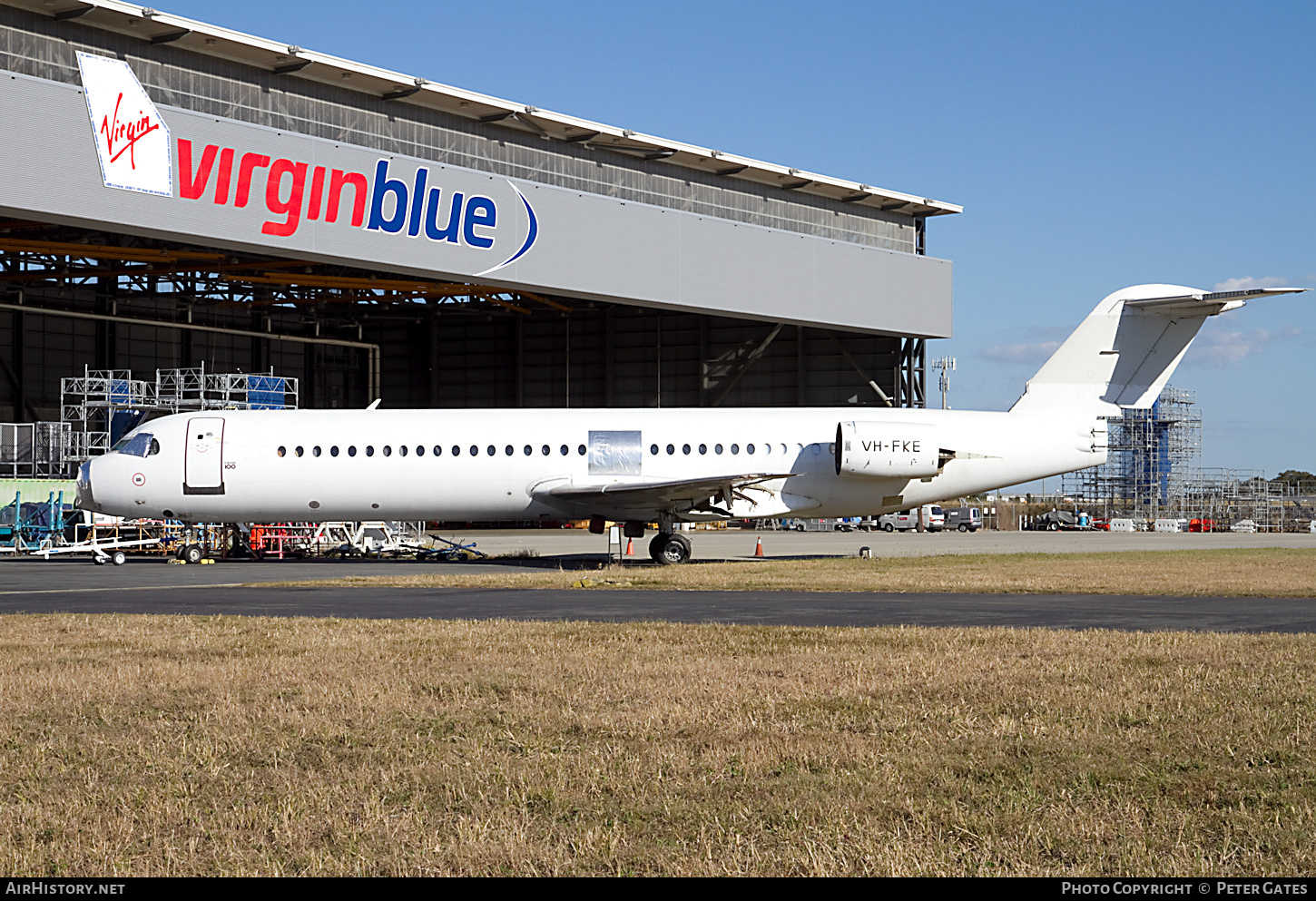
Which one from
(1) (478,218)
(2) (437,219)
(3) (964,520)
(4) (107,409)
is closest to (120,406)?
(4) (107,409)

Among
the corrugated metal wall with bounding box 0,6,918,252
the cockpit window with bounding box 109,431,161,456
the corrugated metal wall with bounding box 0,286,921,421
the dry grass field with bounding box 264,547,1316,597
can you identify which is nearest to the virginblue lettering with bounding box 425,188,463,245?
the corrugated metal wall with bounding box 0,6,918,252

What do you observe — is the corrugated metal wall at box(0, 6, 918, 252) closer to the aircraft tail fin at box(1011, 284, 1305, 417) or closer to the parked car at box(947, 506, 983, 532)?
the parked car at box(947, 506, 983, 532)

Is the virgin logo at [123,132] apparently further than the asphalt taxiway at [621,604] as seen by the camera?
Yes

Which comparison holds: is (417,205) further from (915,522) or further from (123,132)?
(915,522)

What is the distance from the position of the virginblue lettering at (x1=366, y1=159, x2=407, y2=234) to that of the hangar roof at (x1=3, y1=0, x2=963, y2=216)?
3.06 meters

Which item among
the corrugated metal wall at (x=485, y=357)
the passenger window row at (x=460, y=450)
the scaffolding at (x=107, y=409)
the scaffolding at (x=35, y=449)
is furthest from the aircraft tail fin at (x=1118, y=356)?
the scaffolding at (x=35, y=449)

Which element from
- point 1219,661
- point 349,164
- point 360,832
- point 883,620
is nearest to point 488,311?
point 349,164

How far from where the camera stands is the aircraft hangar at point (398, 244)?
32938 millimetres

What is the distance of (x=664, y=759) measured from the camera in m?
6.78

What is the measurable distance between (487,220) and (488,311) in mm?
17256

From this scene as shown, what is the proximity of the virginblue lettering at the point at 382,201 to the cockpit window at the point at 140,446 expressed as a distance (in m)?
11.8

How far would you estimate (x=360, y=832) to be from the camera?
Result: 544 centimetres

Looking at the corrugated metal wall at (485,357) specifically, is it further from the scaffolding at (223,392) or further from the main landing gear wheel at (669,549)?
the main landing gear wheel at (669,549)
